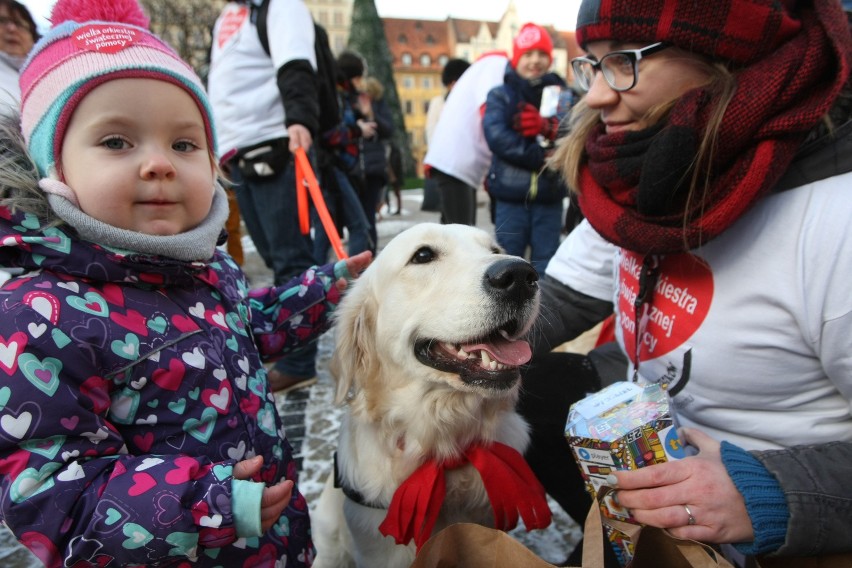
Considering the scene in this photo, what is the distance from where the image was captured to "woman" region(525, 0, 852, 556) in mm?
1106

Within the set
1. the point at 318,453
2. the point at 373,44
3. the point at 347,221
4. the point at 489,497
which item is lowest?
the point at 373,44

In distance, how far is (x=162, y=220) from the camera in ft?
4.32

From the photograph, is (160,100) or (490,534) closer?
(490,534)

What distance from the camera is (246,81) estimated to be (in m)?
2.94

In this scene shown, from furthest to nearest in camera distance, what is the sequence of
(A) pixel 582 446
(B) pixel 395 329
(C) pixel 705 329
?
1. (B) pixel 395 329
2. (C) pixel 705 329
3. (A) pixel 582 446

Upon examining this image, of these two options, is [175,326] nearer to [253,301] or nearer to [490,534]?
[253,301]

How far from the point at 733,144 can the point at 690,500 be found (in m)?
A: 0.81

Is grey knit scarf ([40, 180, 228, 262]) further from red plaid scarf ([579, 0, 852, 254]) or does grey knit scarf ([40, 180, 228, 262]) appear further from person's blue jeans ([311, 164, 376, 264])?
person's blue jeans ([311, 164, 376, 264])

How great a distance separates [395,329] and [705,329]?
93 centimetres

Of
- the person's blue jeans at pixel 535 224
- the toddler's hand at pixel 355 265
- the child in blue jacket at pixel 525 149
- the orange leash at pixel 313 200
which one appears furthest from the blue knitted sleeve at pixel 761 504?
the person's blue jeans at pixel 535 224

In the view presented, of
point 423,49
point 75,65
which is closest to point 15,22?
point 75,65

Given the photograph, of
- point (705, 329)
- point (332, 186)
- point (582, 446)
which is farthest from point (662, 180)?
point (332, 186)

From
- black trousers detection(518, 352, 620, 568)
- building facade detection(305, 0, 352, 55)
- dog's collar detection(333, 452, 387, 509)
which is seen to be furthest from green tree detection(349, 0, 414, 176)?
dog's collar detection(333, 452, 387, 509)

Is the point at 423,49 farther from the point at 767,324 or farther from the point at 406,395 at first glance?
the point at 767,324
